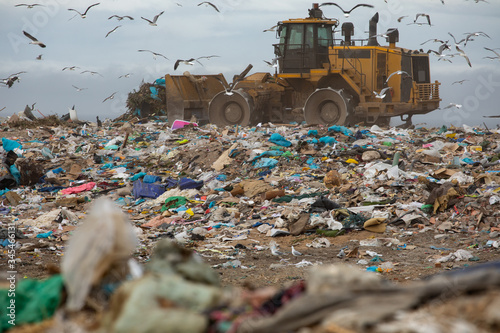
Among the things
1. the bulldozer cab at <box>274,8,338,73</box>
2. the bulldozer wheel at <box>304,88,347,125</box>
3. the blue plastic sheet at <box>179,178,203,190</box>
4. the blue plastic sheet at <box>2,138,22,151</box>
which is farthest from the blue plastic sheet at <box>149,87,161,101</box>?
the blue plastic sheet at <box>179,178,203,190</box>

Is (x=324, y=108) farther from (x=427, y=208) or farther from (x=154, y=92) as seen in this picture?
(x=427, y=208)

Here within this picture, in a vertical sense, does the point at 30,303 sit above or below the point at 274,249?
above

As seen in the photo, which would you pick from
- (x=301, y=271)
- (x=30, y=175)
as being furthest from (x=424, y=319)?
(x=30, y=175)

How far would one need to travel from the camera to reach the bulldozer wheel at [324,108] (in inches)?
Answer: 536

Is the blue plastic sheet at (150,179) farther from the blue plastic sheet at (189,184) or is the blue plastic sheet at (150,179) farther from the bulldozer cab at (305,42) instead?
the bulldozer cab at (305,42)

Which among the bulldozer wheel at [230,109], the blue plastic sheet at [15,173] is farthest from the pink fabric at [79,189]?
the bulldozer wheel at [230,109]

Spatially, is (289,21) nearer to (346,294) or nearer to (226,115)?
(226,115)

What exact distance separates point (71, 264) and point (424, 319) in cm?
125

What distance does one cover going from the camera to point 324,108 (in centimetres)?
1404

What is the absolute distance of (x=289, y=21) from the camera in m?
14.2

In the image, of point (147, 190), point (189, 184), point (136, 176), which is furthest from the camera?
point (136, 176)

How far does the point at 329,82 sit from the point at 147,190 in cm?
749

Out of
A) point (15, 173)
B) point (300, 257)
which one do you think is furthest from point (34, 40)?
point (300, 257)

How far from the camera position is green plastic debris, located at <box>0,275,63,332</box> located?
78.6 inches
